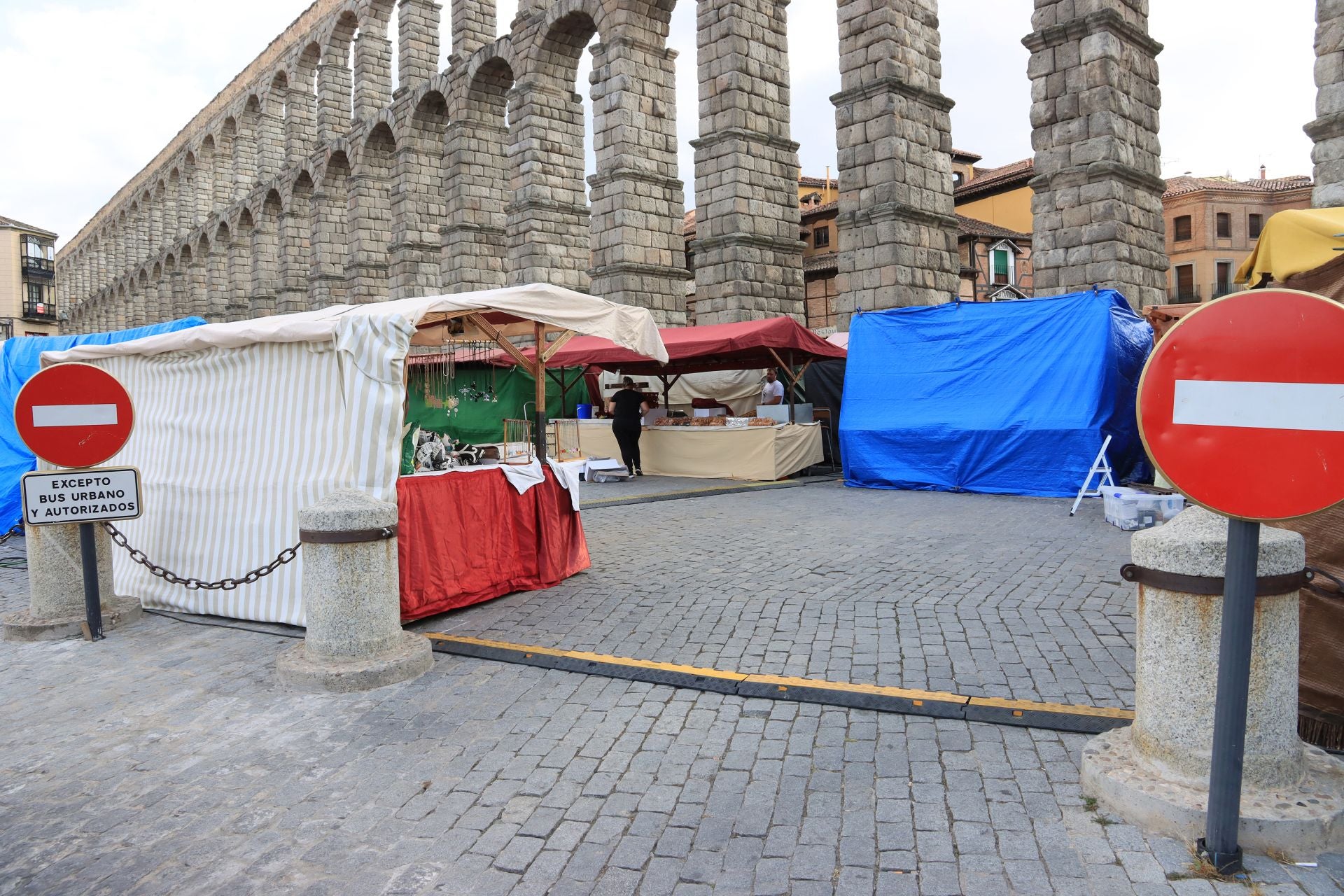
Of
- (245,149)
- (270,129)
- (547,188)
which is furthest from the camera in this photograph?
(245,149)

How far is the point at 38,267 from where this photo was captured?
68.8 metres

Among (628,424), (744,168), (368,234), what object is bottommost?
(628,424)

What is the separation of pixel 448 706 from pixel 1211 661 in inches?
112

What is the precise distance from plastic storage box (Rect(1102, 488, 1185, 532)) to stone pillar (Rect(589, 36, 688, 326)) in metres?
12.5

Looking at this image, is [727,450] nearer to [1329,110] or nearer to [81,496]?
[1329,110]

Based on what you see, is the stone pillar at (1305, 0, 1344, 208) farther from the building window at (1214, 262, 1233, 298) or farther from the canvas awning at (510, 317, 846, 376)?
the building window at (1214, 262, 1233, 298)

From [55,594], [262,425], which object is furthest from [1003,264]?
→ [55,594]

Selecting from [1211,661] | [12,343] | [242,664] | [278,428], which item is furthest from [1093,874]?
[12,343]

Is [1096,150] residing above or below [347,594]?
above

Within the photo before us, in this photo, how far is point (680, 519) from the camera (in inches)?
355

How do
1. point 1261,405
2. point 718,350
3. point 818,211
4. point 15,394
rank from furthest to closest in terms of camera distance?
point 818,211 < point 718,350 < point 15,394 < point 1261,405

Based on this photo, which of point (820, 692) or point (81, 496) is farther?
point (81, 496)

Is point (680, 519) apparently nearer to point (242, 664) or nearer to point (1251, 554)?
point (242, 664)

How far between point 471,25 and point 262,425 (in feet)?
78.4
